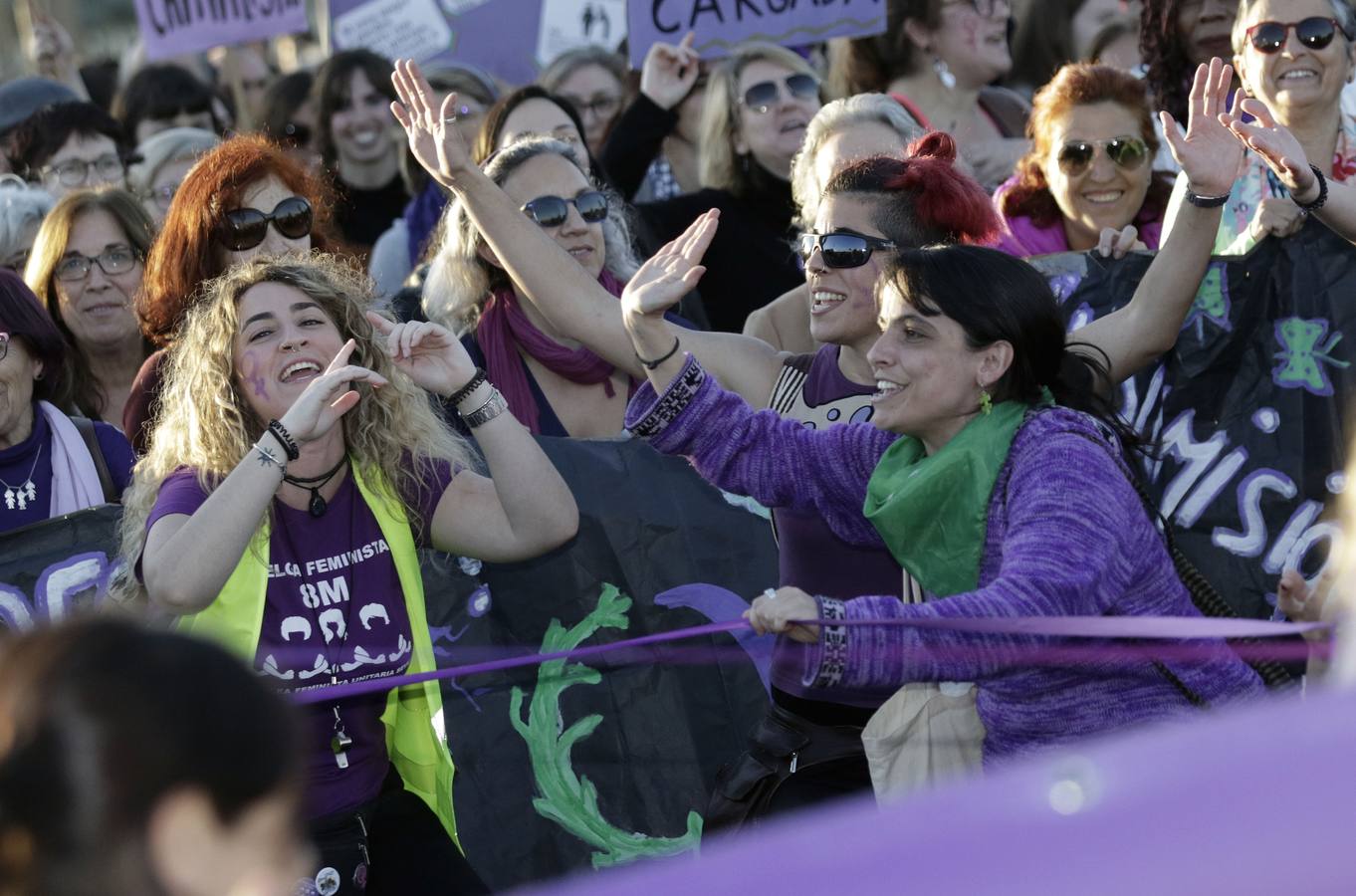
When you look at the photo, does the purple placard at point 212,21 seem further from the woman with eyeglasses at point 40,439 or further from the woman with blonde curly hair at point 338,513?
the woman with blonde curly hair at point 338,513

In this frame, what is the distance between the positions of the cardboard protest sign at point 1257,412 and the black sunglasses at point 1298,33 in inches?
20.1

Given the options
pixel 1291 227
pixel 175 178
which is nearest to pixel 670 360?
pixel 1291 227

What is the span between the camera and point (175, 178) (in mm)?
6754

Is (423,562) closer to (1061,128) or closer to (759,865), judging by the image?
(1061,128)

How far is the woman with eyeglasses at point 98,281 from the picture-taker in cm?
564

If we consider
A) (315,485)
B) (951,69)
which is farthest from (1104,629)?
(951,69)

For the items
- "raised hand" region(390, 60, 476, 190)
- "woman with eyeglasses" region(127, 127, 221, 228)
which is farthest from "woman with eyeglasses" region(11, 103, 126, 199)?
"raised hand" region(390, 60, 476, 190)

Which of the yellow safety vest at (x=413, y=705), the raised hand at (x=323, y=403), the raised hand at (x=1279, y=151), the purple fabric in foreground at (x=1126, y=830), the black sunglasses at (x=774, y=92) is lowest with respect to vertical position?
the yellow safety vest at (x=413, y=705)

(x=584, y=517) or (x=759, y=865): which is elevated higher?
(x=759, y=865)

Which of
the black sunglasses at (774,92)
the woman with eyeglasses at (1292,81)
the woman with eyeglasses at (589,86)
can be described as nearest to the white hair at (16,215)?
the woman with eyeglasses at (589,86)

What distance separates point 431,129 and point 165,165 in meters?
2.57

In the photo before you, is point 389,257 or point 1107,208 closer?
point 1107,208

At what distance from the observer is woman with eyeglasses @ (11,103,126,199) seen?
23.1 feet

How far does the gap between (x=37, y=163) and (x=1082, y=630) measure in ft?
17.2
